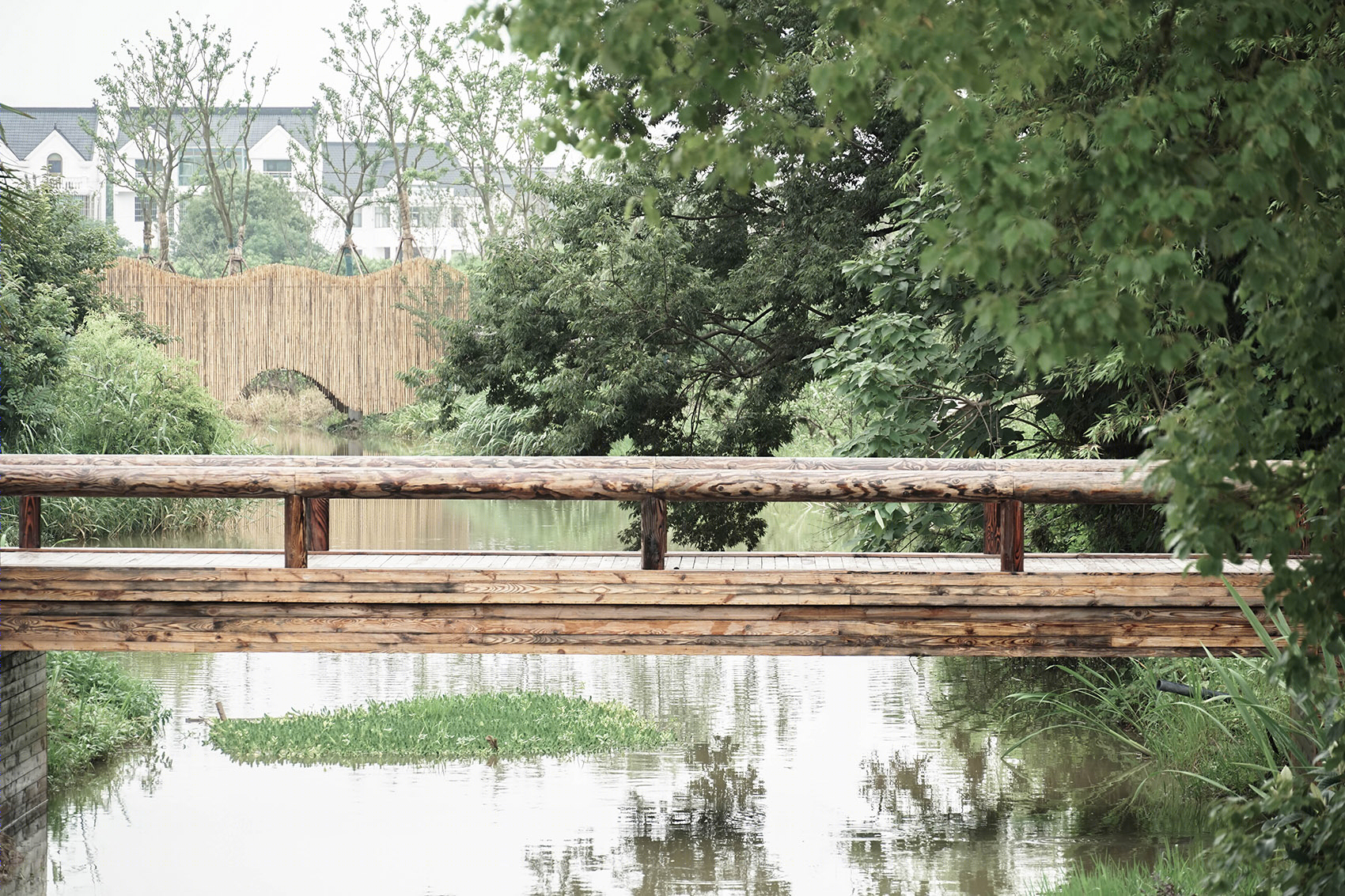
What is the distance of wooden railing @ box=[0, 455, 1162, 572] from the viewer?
14.2ft

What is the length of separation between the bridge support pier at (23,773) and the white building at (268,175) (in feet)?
66.9

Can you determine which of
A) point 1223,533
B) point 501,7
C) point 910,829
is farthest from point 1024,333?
point 910,829

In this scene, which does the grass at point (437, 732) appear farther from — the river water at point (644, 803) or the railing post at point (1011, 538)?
the railing post at point (1011, 538)

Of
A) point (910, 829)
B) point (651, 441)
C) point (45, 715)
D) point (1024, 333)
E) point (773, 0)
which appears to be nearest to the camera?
point (1024, 333)

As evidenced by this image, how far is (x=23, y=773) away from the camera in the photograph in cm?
492

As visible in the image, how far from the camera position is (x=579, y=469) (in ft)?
14.3

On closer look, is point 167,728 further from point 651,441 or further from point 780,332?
point 780,332

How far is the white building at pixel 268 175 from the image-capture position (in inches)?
1099

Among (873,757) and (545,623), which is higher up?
(545,623)

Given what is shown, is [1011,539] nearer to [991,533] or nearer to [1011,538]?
[1011,538]

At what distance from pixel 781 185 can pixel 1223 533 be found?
7.26 metres

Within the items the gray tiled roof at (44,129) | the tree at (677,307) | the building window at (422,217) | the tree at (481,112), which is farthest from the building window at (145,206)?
the tree at (677,307)

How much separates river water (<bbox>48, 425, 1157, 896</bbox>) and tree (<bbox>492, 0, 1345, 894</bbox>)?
3096 mm

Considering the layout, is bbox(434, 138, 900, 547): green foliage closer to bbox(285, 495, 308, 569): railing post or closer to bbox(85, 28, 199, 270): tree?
bbox(285, 495, 308, 569): railing post
